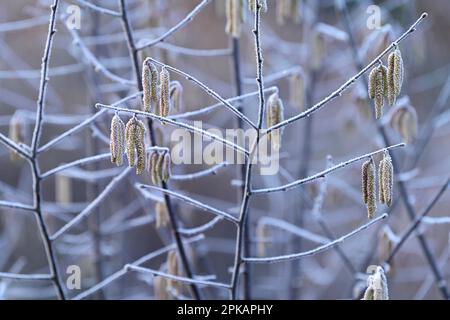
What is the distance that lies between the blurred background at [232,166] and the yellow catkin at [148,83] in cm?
46

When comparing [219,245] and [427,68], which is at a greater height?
[427,68]

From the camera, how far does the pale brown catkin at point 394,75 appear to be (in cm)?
126

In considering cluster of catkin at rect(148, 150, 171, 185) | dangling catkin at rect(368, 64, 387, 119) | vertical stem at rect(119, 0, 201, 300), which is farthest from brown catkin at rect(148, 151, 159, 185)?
dangling catkin at rect(368, 64, 387, 119)

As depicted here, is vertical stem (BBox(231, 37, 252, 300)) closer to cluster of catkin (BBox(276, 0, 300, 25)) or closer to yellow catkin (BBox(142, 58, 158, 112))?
cluster of catkin (BBox(276, 0, 300, 25))

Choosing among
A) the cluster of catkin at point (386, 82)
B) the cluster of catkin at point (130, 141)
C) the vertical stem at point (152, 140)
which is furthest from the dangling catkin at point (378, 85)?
the vertical stem at point (152, 140)

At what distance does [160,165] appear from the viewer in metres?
1.47

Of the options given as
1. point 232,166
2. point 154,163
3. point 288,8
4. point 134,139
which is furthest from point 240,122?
point 232,166

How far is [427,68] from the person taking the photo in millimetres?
4852

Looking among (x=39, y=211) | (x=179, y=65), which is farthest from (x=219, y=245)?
(x=39, y=211)

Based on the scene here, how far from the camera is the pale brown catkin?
1257 millimetres

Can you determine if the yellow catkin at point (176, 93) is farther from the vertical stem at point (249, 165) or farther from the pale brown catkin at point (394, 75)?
the pale brown catkin at point (394, 75)

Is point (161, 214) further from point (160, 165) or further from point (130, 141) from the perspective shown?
point (130, 141)

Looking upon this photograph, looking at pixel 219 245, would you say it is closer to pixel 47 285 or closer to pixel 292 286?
pixel 47 285
